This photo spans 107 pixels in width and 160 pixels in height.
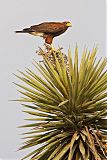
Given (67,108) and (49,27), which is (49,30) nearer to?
(49,27)

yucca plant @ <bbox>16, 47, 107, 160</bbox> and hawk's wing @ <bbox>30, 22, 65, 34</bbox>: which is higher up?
hawk's wing @ <bbox>30, 22, 65, 34</bbox>

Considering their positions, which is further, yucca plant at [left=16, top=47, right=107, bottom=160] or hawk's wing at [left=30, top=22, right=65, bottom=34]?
hawk's wing at [left=30, top=22, right=65, bottom=34]

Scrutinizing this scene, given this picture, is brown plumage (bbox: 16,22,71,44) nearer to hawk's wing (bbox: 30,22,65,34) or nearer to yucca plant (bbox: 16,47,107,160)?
hawk's wing (bbox: 30,22,65,34)

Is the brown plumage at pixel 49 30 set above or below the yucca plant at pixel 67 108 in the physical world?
above

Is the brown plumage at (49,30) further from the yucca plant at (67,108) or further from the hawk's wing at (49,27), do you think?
the yucca plant at (67,108)

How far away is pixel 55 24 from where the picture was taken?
3611 mm

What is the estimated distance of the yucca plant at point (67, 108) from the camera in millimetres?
2686

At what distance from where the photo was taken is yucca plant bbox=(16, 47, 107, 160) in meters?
2.69

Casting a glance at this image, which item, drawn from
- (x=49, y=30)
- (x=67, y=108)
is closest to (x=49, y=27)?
(x=49, y=30)

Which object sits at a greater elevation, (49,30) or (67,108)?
(49,30)

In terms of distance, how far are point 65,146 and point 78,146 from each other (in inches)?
4.3

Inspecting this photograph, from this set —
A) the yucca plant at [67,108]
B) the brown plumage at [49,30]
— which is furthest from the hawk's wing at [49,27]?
the yucca plant at [67,108]

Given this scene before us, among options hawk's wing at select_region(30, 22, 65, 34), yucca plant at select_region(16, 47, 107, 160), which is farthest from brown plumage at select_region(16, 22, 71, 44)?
yucca plant at select_region(16, 47, 107, 160)

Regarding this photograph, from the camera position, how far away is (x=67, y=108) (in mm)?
2795
